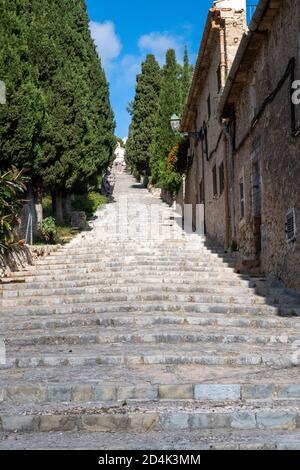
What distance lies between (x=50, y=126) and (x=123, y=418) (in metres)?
14.2

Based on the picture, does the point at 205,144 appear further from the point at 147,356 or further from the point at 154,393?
the point at 154,393

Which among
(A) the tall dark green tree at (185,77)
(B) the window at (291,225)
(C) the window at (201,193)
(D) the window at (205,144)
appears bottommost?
(B) the window at (291,225)

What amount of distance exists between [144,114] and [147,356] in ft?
141

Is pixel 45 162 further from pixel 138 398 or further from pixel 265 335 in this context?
pixel 138 398

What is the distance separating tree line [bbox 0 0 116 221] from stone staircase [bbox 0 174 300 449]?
3.65 metres

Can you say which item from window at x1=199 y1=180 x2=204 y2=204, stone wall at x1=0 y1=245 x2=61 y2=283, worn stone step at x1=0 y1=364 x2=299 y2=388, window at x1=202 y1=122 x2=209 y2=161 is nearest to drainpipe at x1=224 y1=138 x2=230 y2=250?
window at x1=202 y1=122 x2=209 y2=161

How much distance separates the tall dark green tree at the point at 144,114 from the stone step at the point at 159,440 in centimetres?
4236

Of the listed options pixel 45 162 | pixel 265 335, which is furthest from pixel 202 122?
pixel 265 335

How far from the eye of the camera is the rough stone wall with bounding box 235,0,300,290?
1030 centimetres

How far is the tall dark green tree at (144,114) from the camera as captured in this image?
47.3 meters

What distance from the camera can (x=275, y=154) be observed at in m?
11.5

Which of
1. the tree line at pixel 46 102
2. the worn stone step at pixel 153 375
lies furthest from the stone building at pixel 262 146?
the tree line at pixel 46 102

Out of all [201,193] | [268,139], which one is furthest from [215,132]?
[268,139]

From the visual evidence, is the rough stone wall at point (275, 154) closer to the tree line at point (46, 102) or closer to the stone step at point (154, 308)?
the stone step at point (154, 308)
